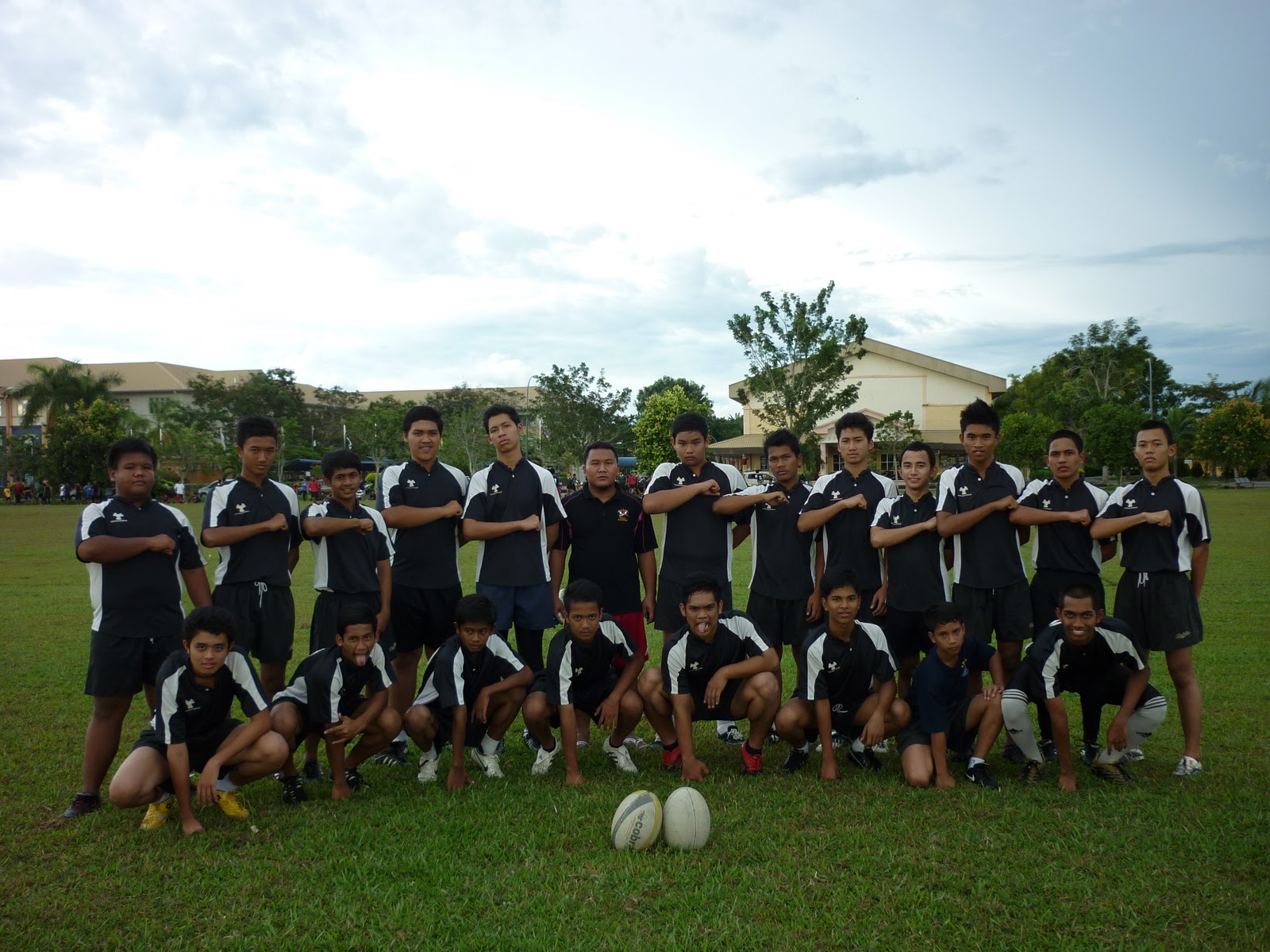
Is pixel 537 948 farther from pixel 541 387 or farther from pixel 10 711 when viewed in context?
pixel 541 387

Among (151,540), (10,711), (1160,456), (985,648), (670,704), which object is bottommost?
(10,711)

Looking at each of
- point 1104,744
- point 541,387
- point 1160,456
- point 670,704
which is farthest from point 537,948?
point 541,387

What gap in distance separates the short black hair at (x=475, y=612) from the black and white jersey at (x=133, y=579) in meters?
1.47

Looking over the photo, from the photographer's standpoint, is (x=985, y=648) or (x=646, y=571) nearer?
(x=985, y=648)

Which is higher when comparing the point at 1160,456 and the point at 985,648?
the point at 1160,456

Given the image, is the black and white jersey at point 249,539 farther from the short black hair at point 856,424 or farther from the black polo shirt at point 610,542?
the short black hair at point 856,424

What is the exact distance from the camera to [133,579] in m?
4.71

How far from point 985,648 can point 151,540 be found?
15.2ft

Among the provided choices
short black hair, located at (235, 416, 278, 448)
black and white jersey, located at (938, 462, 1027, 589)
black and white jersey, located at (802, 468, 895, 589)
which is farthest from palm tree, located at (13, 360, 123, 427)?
black and white jersey, located at (938, 462, 1027, 589)

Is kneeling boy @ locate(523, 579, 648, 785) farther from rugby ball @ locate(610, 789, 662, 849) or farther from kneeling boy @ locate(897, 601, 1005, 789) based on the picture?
kneeling boy @ locate(897, 601, 1005, 789)

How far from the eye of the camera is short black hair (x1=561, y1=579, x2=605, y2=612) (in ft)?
16.9

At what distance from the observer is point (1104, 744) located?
5371 millimetres

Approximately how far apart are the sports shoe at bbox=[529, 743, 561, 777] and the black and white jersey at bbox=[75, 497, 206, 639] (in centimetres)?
208

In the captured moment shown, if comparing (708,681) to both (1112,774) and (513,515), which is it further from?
(1112,774)
